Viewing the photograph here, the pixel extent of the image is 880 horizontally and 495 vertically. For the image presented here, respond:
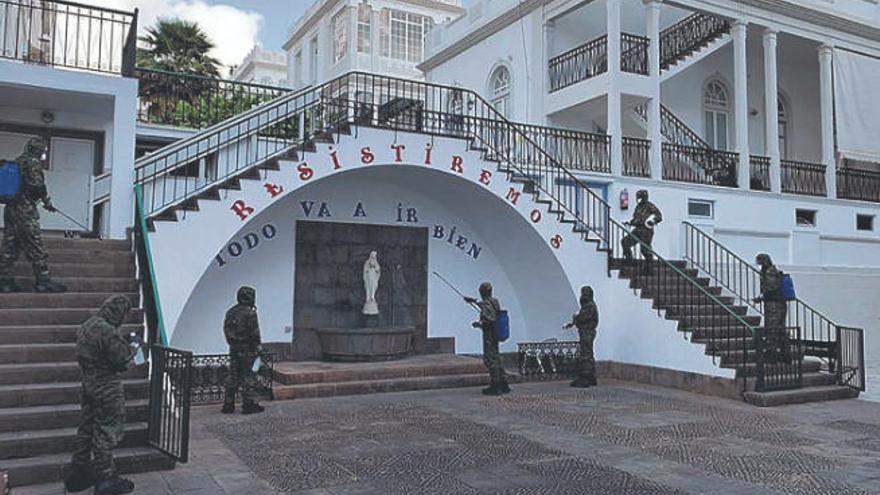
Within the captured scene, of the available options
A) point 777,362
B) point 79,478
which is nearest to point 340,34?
point 777,362

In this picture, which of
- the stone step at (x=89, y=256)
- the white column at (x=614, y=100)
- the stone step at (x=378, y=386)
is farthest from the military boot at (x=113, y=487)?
the white column at (x=614, y=100)

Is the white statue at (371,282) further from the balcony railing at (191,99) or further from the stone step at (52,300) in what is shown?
the stone step at (52,300)

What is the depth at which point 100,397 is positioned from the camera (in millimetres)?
5629

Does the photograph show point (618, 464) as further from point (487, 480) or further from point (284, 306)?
point (284, 306)

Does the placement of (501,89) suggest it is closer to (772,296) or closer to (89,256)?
(772,296)

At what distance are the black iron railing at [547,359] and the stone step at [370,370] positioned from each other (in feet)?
3.02

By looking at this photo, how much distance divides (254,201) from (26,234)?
10.3 feet

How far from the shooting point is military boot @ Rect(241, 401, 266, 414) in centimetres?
901

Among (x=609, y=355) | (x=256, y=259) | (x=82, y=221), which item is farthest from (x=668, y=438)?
(x=82, y=221)

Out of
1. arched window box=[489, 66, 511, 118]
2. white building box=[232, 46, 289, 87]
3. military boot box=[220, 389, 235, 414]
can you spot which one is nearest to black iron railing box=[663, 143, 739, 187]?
arched window box=[489, 66, 511, 118]

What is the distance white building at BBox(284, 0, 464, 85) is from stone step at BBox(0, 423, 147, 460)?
2104cm

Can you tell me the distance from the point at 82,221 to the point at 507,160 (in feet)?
24.7

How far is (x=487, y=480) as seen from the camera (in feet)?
20.3

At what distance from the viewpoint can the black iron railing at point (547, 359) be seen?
41.2 feet
